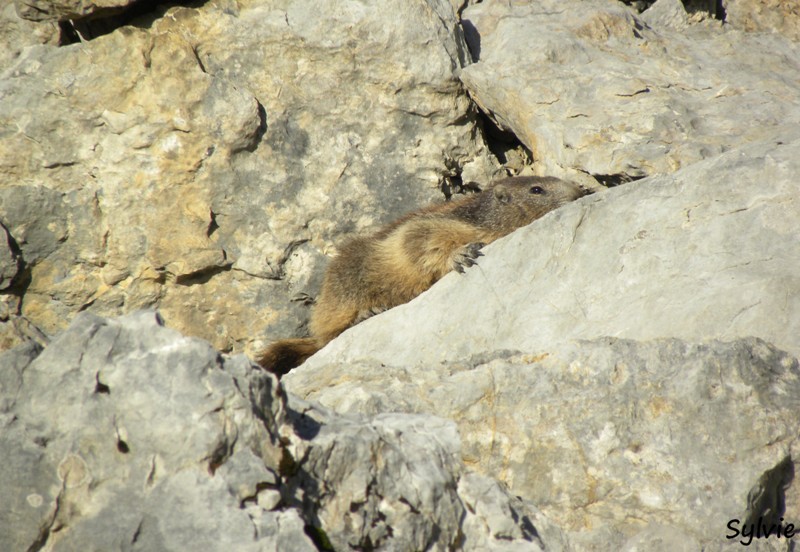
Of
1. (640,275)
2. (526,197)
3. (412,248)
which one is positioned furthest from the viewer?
(526,197)

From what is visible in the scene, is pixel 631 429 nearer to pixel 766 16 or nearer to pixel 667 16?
pixel 667 16

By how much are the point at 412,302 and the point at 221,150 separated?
229cm

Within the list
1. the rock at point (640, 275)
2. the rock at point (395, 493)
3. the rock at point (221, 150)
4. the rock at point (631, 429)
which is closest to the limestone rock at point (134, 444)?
the rock at point (395, 493)

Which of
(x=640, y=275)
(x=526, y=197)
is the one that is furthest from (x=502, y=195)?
(x=640, y=275)

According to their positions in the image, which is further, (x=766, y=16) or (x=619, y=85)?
(x=766, y=16)

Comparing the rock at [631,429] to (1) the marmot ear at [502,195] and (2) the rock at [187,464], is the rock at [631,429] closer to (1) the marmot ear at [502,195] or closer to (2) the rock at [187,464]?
(2) the rock at [187,464]

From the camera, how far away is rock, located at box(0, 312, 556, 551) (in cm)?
312

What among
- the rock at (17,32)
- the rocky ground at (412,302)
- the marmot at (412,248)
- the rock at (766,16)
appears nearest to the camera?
the rocky ground at (412,302)

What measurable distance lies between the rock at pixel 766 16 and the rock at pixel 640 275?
120 inches

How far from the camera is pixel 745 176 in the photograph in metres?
5.27

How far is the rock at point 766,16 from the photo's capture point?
839 cm

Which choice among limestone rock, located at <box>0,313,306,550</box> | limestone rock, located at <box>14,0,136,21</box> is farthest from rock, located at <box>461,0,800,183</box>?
limestone rock, located at <box>0,313,306,550</box>

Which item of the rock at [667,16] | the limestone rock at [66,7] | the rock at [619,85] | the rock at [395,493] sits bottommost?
the rock at [395,493]

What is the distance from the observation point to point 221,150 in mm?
7141
